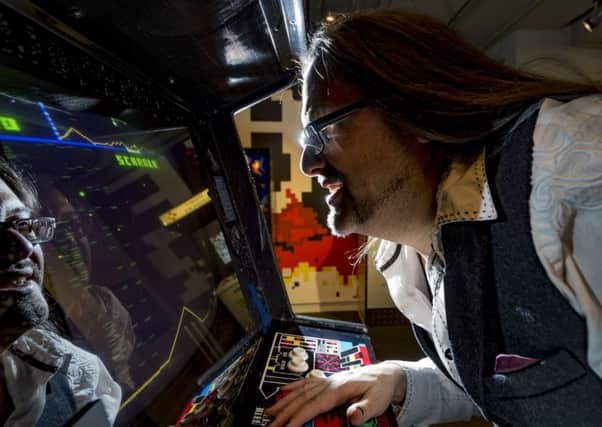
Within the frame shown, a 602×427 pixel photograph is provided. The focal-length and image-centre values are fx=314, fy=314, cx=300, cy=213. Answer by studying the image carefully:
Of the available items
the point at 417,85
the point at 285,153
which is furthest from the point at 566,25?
the point at 417,85

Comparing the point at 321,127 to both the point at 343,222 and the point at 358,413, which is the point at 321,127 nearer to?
the point at 343,222

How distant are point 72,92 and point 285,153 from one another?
310 cm

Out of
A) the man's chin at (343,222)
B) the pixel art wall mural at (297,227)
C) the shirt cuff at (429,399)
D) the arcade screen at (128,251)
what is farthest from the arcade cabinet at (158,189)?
the pixel art wall mural at (297,227)

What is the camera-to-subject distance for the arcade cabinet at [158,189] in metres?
0.53

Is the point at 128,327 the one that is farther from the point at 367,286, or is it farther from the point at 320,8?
the point at 367,286

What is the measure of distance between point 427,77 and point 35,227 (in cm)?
81

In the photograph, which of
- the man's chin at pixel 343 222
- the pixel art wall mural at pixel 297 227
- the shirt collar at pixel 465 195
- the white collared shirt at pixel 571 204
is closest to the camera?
the white collared shirt at pixel 571 204

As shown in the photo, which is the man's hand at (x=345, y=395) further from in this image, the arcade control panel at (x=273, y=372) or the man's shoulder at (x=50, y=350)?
the man's shoulder at (x=50, y=350)

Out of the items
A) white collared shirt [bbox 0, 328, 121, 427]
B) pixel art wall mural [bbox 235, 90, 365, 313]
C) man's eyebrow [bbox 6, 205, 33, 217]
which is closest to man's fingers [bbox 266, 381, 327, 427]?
white collared shirt [bbox 0, 328, 121, 427]

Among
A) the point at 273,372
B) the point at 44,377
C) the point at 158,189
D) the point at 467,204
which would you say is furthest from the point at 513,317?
the point at 158,189

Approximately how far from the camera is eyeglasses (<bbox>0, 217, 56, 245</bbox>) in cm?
43

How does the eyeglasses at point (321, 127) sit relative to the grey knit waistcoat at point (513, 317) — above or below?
above

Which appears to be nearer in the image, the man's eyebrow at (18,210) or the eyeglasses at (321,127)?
the man's eyebrow at (18,210)

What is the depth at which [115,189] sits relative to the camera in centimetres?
74
